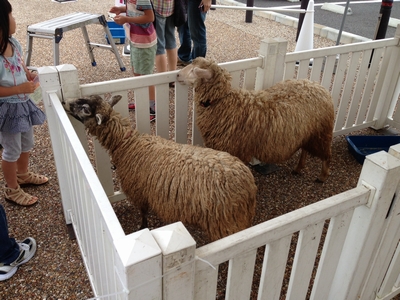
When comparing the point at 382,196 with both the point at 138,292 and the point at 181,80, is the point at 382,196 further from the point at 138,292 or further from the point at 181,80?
the point at 181,80

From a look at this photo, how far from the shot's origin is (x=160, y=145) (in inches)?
96.2

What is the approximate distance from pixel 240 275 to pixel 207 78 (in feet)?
5.58

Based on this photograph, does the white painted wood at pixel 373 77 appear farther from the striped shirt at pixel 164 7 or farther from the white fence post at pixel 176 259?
the white fence post at pixel 176 259

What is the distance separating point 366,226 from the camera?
63.1 inches

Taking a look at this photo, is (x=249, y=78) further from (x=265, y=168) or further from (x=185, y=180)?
(x=185, y=180)

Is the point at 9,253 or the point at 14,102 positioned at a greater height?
the point at 14,102

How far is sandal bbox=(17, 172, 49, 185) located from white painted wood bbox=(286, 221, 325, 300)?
2.51m

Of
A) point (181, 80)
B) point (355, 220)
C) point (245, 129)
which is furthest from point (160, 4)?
point (355, 220)

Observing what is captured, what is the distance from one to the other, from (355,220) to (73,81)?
185 centimetres

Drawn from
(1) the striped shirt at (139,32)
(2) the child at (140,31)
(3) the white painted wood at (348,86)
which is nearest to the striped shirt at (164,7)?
(2) the child at (140,31)

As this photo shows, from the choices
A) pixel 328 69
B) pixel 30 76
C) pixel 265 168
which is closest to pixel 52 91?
pixel 30 76

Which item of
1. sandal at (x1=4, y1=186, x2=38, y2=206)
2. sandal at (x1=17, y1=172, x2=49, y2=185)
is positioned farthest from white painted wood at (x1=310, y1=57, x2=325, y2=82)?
sandal at (x1=4, y1=186, x2=38, y2=206)

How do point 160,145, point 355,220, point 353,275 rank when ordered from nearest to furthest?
point 355,220
point 353,275
point 160,145

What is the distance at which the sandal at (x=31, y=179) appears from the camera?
3.20 m
